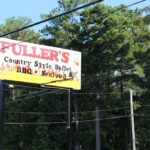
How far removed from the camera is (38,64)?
2041 cm

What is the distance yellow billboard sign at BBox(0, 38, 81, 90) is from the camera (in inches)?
765

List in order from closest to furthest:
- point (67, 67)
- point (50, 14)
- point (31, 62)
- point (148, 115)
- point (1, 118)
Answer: point (1, 118) < point (31, 62) < point (67, 67) < point (148, 115) < point (50, 14)

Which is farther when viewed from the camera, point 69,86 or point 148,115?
point 148,115

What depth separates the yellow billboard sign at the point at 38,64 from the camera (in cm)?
1942

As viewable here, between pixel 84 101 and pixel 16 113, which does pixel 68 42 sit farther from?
pixel 16 113

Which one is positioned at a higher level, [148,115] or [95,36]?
[95,36]

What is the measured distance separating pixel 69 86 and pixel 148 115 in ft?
54.4

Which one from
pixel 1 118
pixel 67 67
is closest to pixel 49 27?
pixel 67 67

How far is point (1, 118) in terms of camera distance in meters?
18.6

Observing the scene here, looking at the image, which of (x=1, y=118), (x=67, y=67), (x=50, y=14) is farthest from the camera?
(x=50, y=14)

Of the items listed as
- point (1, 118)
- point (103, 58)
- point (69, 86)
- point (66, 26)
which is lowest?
point (1, 118)

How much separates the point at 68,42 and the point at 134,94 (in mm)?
10115

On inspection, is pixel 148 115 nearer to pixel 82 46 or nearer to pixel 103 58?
pixel 103 58

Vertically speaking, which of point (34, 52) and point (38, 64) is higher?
point (34, 52)
